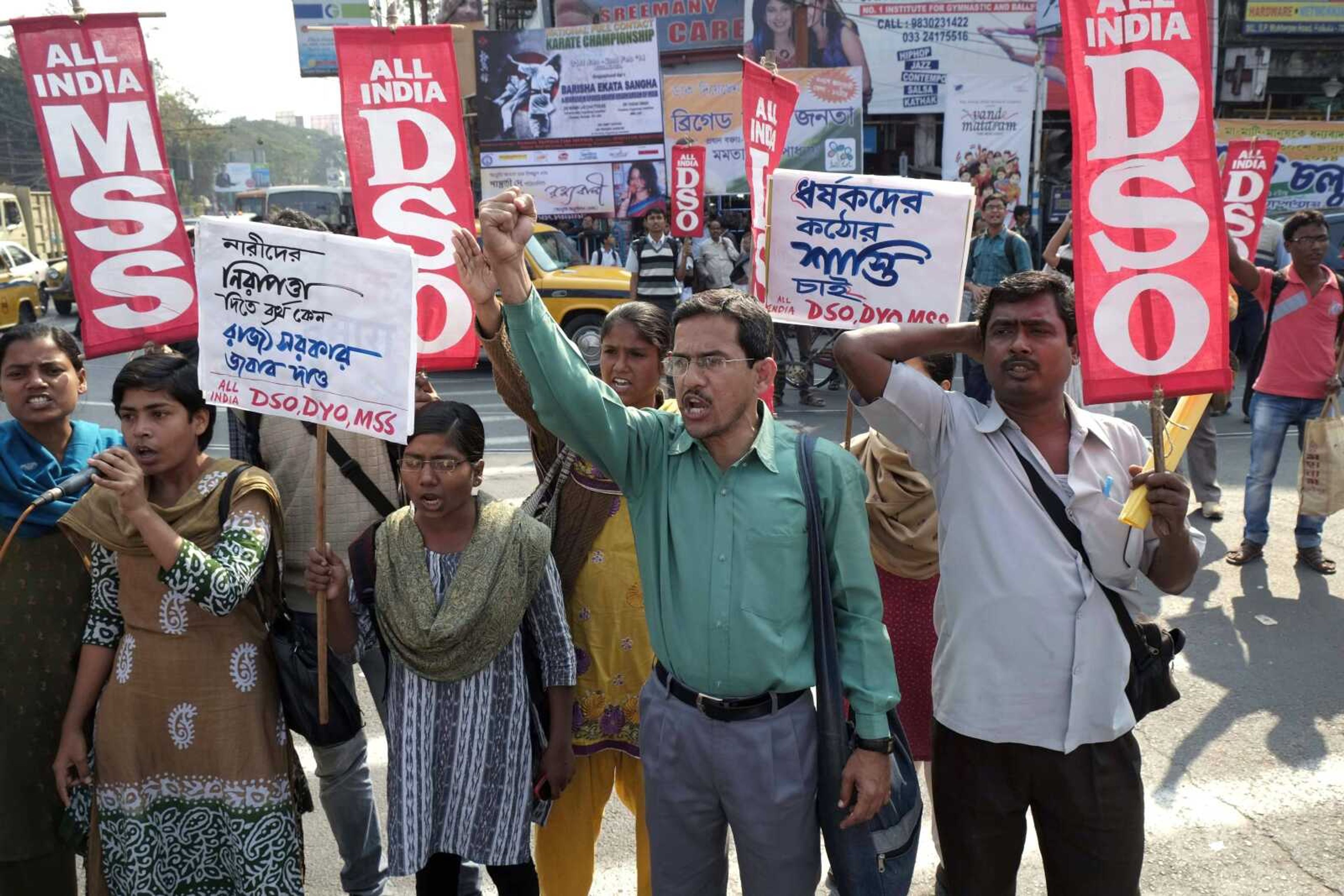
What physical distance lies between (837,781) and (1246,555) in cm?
483

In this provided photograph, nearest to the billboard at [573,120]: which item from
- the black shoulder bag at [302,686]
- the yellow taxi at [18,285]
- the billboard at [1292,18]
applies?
the yellow taxi at [18,285]

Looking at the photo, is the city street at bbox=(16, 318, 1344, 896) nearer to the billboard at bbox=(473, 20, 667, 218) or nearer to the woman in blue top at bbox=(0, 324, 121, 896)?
the woman in blue top at bbox=(0, 324, 121, 896)

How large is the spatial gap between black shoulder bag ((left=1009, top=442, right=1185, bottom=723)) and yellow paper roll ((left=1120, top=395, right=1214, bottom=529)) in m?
0.12

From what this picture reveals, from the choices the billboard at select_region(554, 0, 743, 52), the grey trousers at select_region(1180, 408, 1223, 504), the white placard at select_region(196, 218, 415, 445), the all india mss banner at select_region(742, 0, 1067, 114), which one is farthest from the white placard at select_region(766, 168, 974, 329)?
the billboard at select_region(554, 0, 743, 52)

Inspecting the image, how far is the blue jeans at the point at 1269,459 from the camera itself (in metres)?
5.99

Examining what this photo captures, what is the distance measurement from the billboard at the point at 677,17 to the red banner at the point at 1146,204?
22.6m

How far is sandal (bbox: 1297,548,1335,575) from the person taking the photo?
19.2 feet

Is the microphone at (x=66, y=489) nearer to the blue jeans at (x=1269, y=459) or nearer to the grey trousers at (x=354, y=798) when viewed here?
the grey trousers at (x=354, y=798)

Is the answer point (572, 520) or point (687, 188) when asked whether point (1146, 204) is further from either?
point (687, 188)

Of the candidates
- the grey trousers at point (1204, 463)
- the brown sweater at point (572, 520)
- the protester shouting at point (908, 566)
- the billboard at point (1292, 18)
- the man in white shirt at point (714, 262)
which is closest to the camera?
the brown sweater at point (572, 520)

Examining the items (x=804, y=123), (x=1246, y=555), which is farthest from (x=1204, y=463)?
(x=804, y=123)

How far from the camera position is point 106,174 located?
342 centimetres

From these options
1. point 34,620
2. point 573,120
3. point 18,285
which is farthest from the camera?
point 573,120

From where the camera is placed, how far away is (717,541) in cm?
221
